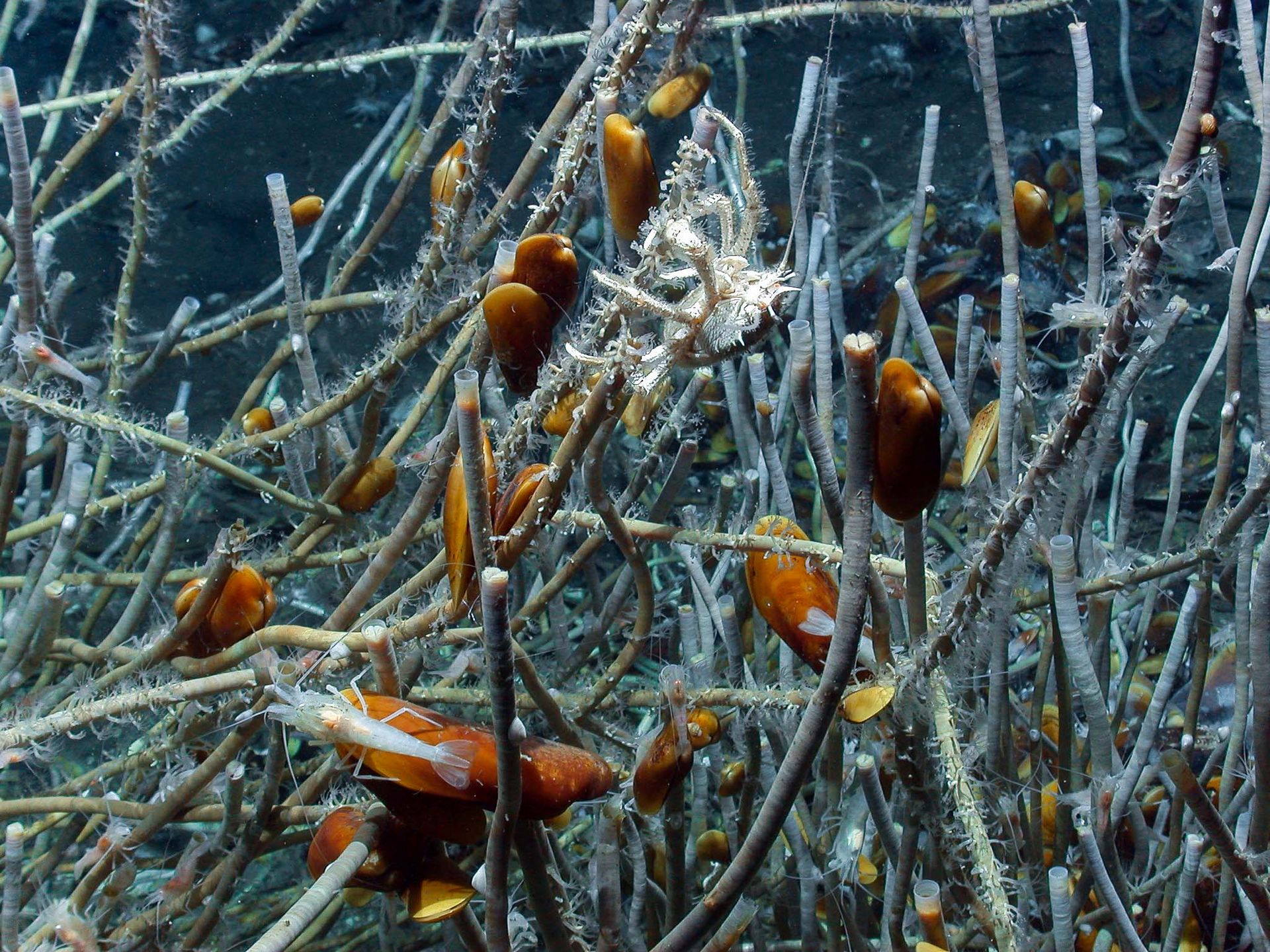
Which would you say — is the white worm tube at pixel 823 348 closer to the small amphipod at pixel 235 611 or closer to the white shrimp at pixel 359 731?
the white shrimp at pixel 359 731

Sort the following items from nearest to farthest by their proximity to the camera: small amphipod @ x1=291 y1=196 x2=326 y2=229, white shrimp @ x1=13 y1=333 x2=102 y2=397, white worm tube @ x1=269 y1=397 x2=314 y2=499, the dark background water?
white shrimp @ x1=13 y1=333 x2=102 y2=397 < white worm tube @ x1=269 y1=397 x2=314 y2=499 < small amphipod @ x1=291 y1=196 x2=326 y2=229 < the dark background water

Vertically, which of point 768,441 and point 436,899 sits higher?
point 768,441

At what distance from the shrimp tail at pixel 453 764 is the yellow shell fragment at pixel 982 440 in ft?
1.22

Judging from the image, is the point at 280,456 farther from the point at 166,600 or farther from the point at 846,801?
the point at 846,801

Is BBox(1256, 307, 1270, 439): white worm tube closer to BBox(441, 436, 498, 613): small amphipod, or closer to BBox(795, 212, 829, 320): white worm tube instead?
BBox(795, 212, 829, 320): white worm tube

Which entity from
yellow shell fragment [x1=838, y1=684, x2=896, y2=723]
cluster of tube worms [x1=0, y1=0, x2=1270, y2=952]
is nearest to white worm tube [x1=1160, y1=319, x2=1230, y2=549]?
cluster of tube worms [x1=0, y1=0, x2=1270, y2=952]

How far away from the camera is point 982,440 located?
592 mm

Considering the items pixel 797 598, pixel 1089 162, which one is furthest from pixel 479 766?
pixel 1089 162

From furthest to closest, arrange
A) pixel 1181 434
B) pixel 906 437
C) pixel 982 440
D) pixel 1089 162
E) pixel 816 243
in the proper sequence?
pixel 816 243
pixel 1181 434
pixel 1089 162
pixel 982 440
pixel 906 437

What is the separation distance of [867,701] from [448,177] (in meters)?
0.52

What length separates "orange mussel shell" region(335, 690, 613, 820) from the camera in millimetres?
396

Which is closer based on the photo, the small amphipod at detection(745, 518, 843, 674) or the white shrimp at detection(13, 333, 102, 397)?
the small amphipod at detection(745, 518, 843, 674)

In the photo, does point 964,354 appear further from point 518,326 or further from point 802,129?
point 518,326

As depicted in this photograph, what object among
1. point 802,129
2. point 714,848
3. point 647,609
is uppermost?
point 802,129
